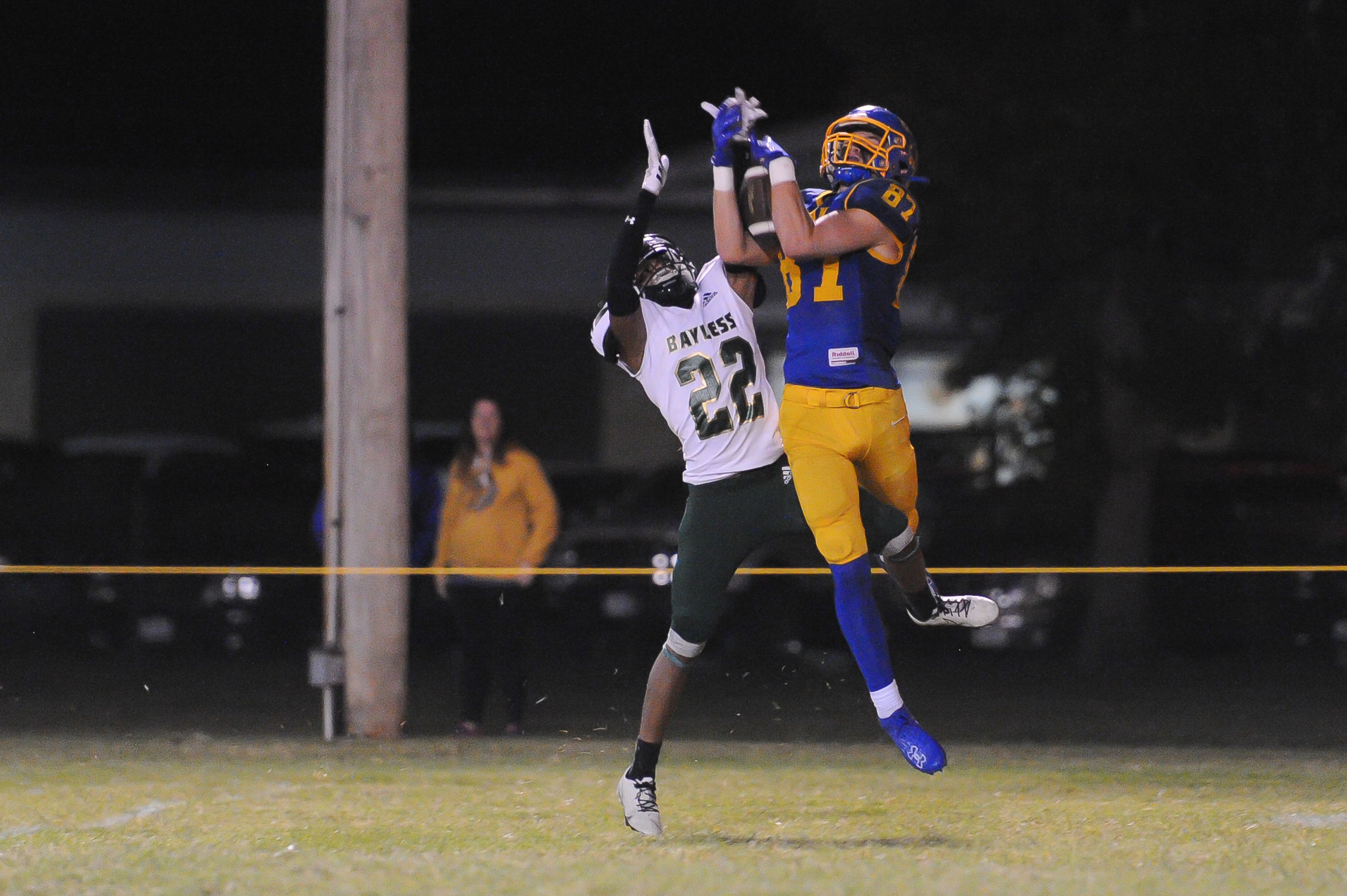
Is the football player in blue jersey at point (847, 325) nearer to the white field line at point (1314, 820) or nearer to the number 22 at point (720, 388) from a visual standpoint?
the number 22 at point (720, 388)

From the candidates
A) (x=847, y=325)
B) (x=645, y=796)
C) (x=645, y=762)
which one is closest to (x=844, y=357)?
(x=847, y=325)

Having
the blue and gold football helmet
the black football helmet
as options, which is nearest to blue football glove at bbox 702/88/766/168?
the blue and gold football helmet

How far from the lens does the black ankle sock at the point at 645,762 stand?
6645 mm

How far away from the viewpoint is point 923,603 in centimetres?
696

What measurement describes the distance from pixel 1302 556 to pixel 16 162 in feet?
60.2

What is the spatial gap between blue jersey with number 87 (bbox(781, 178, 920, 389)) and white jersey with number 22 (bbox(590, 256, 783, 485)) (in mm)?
202

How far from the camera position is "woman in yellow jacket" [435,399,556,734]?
10.5m

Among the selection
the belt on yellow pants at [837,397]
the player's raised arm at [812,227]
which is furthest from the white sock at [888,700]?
the player's raised arm at [812,227]

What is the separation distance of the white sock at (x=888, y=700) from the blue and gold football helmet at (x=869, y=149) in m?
1.74

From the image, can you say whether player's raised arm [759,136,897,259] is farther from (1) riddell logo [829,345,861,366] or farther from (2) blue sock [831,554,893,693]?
(2) blue sock [831,554,893,693]

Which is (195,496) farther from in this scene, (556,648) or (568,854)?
(568,854)

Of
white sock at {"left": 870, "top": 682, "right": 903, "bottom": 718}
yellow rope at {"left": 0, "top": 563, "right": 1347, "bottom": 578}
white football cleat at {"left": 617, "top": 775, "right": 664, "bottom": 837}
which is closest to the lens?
white sock at {"left": 870, "top": 682, "right": 903, "bottom": 718}

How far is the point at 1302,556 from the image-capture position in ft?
50.8

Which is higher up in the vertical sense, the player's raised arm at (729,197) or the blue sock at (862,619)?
the player's raised arm at (729,197)
